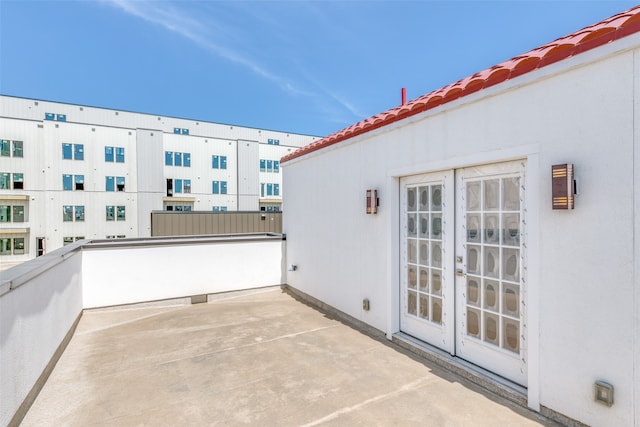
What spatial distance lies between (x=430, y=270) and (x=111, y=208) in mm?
23676

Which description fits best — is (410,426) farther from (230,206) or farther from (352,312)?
(230,206)

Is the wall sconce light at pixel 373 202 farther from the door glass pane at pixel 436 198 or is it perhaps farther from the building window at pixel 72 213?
the building window at pixel 72 213

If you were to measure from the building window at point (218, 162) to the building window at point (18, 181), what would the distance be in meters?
11.7

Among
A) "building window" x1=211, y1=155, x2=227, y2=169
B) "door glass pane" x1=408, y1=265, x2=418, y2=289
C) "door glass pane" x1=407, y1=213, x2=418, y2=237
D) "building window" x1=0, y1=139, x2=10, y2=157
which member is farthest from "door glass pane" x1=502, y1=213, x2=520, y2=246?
"building window" x1=0, y1=139, x2=10, y2=157

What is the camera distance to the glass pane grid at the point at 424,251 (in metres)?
3.42

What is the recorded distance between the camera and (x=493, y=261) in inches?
112

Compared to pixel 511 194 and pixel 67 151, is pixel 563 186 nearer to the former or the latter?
pixel 511 194

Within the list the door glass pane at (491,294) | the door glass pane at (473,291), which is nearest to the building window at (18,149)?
the door glass pane at (473,291)

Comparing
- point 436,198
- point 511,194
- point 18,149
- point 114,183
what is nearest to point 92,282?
point 436,198

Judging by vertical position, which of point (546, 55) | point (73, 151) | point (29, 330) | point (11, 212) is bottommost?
point (29, 330)

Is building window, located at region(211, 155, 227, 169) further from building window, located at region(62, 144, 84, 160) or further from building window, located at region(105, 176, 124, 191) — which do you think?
building window, located at region(62, 144, 84, 160)

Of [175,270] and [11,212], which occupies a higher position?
[11,212]

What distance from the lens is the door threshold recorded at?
8.34ft

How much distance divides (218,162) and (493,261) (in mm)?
24042
